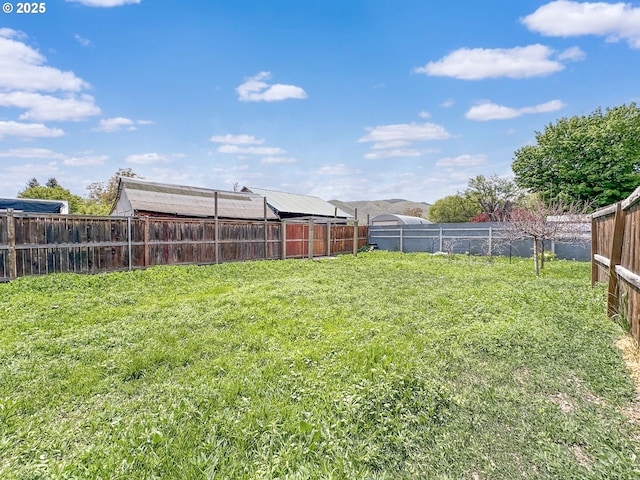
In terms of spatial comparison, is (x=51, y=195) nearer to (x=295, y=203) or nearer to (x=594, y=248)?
(x=295, y=203)

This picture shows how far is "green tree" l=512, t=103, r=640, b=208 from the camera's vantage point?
17.7 metres

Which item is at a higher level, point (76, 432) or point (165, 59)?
point (165, 59)

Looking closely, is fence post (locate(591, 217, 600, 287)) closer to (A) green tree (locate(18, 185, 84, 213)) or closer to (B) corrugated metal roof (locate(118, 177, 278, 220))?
(B) corrugated metal roof (locate(118, 177, 278, 220))

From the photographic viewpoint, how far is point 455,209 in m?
34.0

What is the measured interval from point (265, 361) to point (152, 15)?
819cm

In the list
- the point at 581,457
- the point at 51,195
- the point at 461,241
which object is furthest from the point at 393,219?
the point at 51,195

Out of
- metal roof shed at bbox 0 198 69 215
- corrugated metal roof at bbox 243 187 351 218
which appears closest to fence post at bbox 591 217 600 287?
corrugated metal roof at bbox 243 187 351 218

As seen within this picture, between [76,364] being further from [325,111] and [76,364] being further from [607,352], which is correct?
[325,111]

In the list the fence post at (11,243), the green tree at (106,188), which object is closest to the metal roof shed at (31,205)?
the fence post at (11,243)

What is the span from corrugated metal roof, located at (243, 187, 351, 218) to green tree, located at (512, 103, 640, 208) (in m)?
12.9

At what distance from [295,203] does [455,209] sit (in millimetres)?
21112

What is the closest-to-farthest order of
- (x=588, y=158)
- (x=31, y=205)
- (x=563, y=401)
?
(x=563, y=401)
(x=31, y=205)
(x=588, y=158)

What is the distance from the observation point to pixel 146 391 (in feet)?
7.79

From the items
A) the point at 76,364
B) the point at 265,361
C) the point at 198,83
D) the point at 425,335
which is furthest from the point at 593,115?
the point at 76,364
